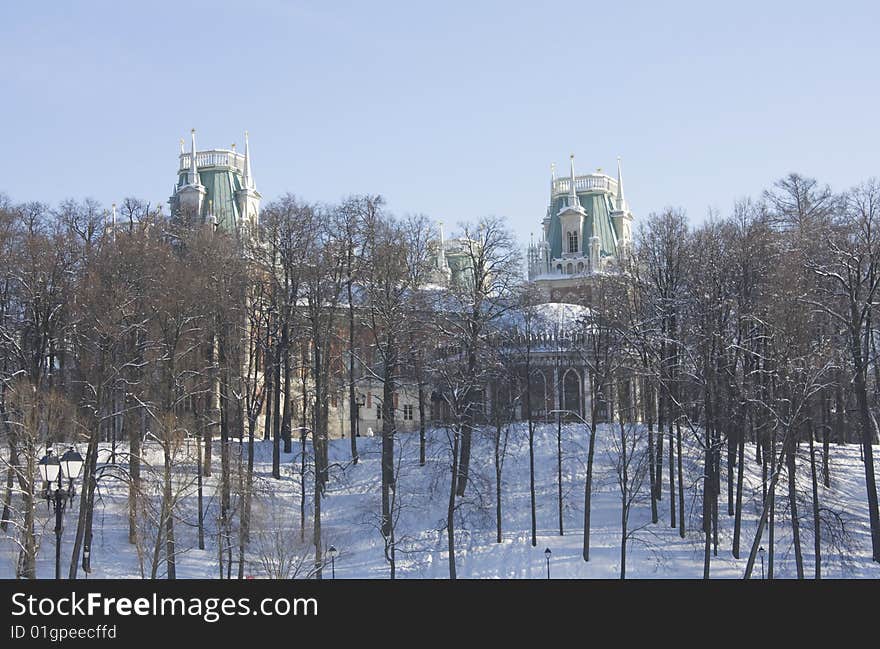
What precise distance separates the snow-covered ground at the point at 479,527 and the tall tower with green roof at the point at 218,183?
36276 millimetres

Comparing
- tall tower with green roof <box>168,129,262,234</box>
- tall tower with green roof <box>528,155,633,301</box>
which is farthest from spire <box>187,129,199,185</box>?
tall tower with green roof <box>528,155,633,301</box>

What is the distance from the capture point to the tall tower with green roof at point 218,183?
7969 cm

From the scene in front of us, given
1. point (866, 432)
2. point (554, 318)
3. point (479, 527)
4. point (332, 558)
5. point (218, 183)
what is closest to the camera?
point (866, 432)

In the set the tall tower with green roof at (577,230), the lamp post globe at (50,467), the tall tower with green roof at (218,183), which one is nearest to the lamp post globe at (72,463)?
the lamp post globe at (50,467)

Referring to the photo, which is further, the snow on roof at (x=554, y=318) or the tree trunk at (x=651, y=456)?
the snow on roof at (x=554, y=318)

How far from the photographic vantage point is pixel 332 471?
46.3 meters

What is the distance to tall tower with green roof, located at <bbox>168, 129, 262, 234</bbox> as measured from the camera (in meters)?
79.7

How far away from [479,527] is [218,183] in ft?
157

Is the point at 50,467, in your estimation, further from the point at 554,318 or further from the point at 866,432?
the point at 554,318

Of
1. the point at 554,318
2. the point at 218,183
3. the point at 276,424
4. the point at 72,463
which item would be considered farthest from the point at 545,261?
the point at 72,463

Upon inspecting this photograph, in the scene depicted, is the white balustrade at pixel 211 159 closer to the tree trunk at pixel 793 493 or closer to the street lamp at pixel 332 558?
the street lamp at pixel 332 558

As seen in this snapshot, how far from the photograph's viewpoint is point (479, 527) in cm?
4012
